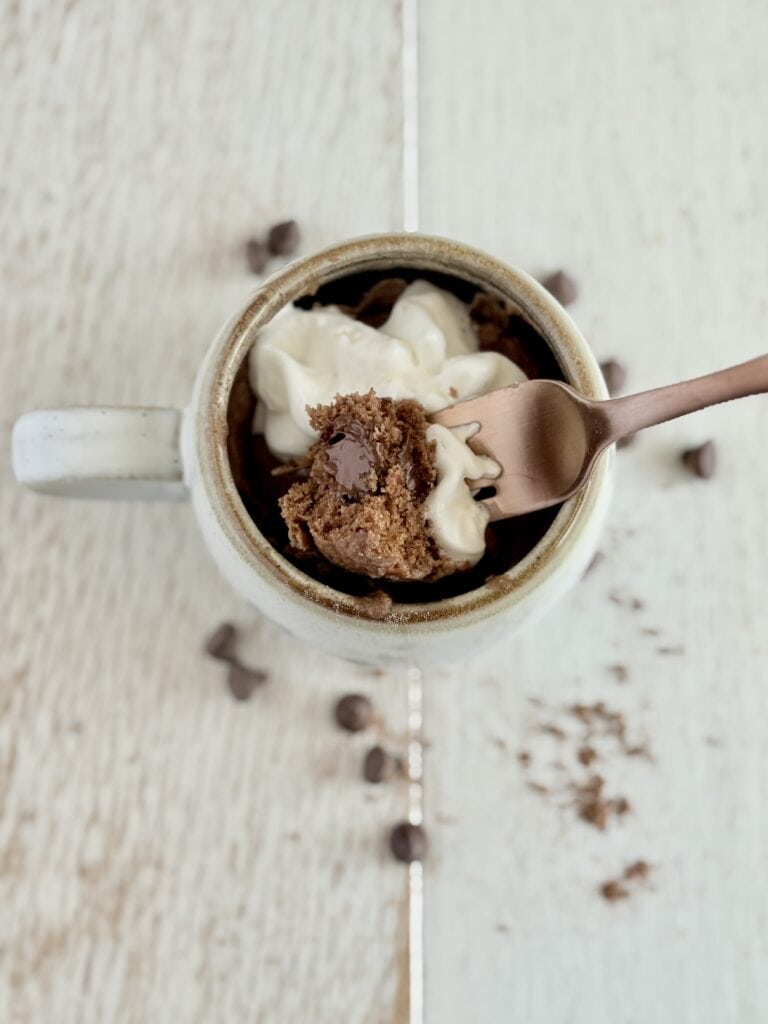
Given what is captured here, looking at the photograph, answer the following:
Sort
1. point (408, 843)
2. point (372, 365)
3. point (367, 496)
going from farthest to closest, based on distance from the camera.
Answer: point (408, 843)
point (372, 365)
point (367, 496)

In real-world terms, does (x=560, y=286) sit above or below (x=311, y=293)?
below

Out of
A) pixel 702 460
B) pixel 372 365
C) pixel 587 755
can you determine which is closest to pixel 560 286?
pixel 702 460

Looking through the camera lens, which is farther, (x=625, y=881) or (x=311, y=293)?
(x=625, y=881)

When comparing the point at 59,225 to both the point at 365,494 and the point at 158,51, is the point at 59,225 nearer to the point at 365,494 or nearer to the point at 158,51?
the point at 158,51

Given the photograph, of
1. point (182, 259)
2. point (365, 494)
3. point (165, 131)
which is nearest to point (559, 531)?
point (365, 494)

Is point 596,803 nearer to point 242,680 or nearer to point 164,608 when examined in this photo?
point 242,680

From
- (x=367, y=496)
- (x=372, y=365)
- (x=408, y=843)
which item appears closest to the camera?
(x=367, y=496)

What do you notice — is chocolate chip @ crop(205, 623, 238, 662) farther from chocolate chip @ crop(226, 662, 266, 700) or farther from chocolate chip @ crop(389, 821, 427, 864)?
chocolate chip @ crop(389, 821, 427, 864)
